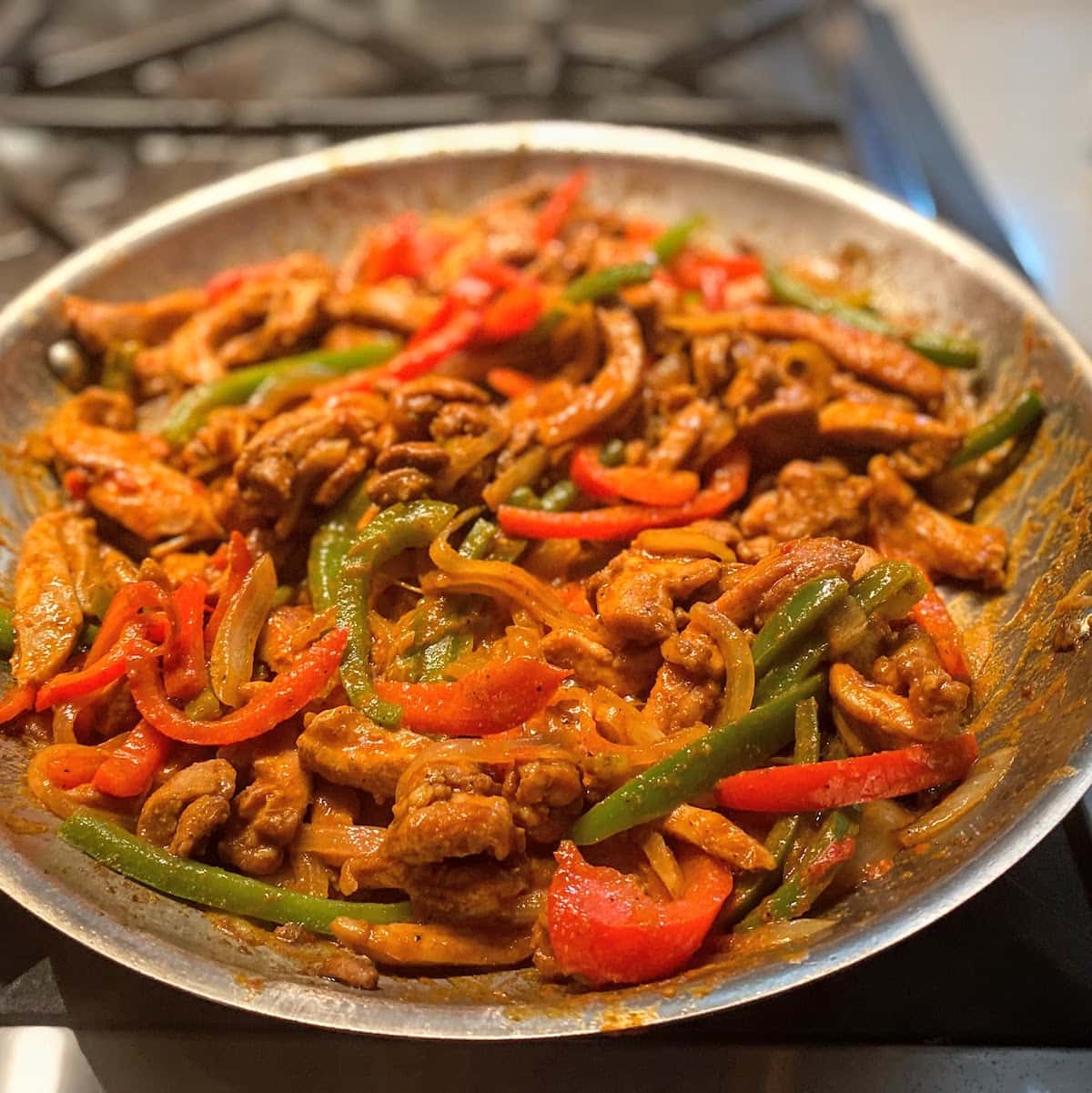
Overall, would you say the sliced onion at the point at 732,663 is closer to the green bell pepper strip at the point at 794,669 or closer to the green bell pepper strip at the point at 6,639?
the green bell pepper strip at the point at 794,669

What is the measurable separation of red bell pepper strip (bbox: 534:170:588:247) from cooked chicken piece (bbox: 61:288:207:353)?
3.89ft

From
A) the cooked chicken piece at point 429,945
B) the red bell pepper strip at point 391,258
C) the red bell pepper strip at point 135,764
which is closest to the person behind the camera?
the cooked chicken piece at point 429,945

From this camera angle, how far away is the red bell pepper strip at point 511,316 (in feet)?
9.72

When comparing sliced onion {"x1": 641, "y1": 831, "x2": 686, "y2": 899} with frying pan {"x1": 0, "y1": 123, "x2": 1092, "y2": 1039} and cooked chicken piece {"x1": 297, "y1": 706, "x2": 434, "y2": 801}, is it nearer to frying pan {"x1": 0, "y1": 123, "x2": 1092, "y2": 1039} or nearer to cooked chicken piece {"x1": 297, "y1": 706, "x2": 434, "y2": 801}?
frying pan {"x1": 0, "y1": 123, "x2": 1092, "y2": 1039}

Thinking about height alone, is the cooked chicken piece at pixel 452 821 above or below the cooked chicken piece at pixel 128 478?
below

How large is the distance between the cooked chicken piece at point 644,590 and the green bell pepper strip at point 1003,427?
0.94m

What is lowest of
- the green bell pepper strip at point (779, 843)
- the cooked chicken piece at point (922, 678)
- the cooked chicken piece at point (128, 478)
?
the green bell pepper strip at point (779, 843)

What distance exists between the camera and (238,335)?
3268 millimetres

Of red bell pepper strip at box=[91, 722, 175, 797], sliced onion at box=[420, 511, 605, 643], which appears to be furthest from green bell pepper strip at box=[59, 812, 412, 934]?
sliced onion at box=[420, 511, 605, 643]

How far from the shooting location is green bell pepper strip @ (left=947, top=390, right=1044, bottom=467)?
2730 mm

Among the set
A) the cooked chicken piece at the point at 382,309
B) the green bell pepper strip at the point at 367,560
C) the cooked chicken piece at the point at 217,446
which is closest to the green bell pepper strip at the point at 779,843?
the green bell pepper strip at the point at 367,560

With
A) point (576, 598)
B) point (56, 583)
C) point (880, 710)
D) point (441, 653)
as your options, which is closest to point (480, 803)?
point (441, 653)

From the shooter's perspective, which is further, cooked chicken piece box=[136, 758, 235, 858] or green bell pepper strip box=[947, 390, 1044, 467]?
green bell pepper strip box=[947, 390, 1044, 467]

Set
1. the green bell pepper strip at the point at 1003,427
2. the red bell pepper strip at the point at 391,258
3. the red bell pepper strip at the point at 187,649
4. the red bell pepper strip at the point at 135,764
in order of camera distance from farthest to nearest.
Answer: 1. the red bell pepper strip at the point at 391,258
2. the green bell pepper strip at the point at 1003,427
3. the red bell pepper strip at the point at 187,649
4. the red bell pepper strip at the point at 135,764
